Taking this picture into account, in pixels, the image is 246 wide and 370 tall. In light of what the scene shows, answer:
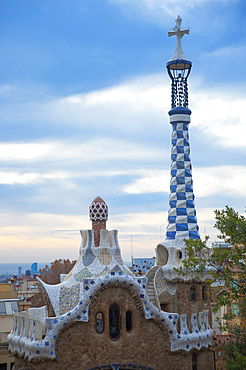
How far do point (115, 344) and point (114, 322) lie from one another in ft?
2.11

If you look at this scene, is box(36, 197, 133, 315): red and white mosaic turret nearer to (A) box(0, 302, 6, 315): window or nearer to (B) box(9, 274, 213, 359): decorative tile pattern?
(B) box(9, 274, 213, 359): decorative tile pattern

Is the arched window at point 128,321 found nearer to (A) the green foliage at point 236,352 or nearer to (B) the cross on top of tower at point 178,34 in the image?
(A) the green foliage at point 236,352

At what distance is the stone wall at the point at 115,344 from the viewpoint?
14609 millimetres

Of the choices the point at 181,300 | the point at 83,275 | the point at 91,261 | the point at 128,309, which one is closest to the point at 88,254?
the point at 91,261

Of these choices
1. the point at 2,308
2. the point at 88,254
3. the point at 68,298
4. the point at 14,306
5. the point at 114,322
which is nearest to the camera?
the point at 114,322

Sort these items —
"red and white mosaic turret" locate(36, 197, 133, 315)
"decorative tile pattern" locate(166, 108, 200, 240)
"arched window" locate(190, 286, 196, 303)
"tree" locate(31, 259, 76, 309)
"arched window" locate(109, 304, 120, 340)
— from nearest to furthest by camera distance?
"arched window" locate(109, 304, 120, 340) → "red and white mosaic turret" locate(36, 197, 133, 315) → "arched window" locate(190, 286, 196, 303) → "decorative tile pattern" locate(166, 108, 200, 240) → "tree" locate(31, 259, 76, 309)

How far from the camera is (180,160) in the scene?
18.7 meters

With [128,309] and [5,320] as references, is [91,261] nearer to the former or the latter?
[128,309]

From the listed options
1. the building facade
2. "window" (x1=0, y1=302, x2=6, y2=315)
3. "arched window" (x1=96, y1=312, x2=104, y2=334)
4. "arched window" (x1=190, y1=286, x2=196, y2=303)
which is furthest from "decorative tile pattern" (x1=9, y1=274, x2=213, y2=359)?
"window" (x1=0, y1=302, x2=6, y2=315)

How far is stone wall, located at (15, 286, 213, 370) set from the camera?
1461cm

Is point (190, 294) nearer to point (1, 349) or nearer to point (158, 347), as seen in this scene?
point (158, 347)

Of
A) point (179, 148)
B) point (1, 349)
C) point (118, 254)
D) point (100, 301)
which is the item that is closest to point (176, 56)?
point (179, 148)

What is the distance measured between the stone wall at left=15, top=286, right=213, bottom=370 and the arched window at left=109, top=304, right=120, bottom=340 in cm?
15

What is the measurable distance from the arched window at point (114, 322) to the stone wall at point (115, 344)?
0.48 feet
